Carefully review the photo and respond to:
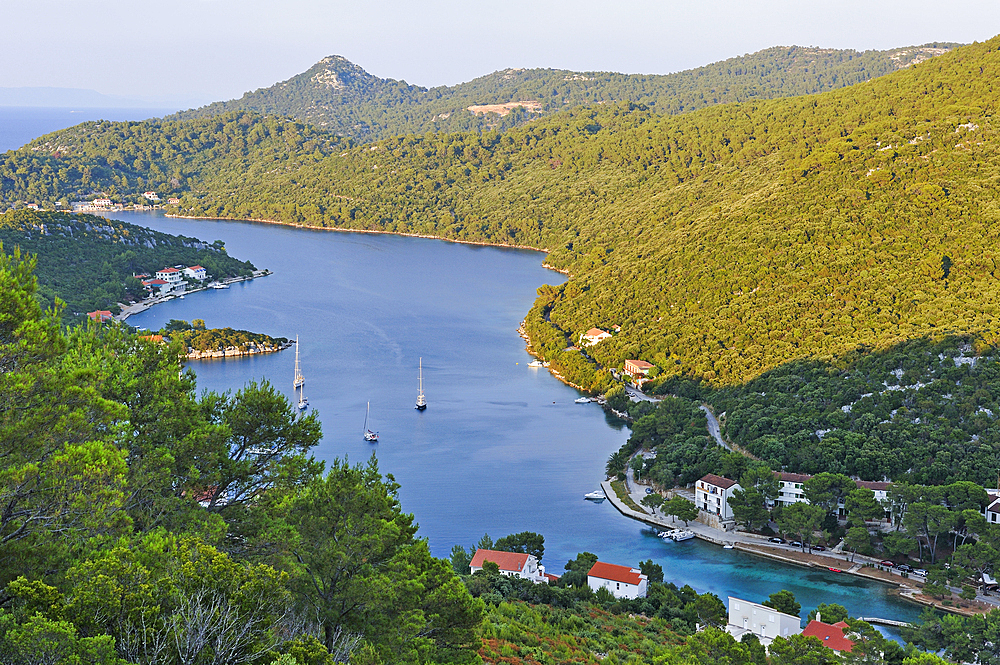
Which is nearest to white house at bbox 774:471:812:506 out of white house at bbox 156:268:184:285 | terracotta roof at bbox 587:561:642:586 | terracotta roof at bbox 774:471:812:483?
terracotta roof at bbox 774:471:812:483

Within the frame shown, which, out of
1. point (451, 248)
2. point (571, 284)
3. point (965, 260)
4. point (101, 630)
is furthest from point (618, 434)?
point (451, 248)

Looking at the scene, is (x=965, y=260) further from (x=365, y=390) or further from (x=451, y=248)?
(x=451, y=248)

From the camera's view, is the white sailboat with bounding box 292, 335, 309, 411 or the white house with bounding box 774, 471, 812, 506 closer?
the white house with bounding box 774, 471, 812, 506

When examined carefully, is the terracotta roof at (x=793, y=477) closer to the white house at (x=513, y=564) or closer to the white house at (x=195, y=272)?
the white house at (x=513, y=564)

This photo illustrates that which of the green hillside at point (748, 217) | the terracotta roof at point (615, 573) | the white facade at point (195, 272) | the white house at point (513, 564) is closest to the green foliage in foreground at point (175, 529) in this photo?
the white house at point (513, 564)

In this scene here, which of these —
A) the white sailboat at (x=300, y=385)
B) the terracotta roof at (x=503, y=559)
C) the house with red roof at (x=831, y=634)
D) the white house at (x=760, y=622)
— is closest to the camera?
the house with red roof at (x=831, y=634)

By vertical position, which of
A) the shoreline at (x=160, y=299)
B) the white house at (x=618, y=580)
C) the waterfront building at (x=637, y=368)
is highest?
the shoreline at (x=160, y=299)

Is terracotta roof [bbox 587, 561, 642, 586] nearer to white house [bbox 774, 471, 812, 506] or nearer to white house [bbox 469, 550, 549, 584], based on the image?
white house [bbox 469, 550, 549, 584]
